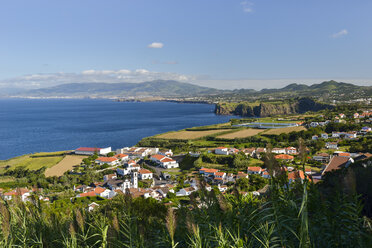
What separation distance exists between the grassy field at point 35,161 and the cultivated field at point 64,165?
1228 millimetres

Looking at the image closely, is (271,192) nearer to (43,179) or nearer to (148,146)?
(43,179)

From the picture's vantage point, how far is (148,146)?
53.9m

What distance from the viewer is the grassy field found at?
1630 inches

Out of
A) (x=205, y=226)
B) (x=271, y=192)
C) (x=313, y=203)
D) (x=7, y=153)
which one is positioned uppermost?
(x=271, y=192)

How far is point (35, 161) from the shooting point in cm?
4381

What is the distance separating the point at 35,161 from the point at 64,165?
631cm

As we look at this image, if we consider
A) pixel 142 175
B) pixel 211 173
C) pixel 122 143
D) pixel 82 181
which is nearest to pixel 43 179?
pixel 82 181

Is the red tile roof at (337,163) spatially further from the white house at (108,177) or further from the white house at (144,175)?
the white house at (108,177)

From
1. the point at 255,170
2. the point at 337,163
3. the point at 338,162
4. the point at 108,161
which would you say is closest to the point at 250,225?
the point at 337,163

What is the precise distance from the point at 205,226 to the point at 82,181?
32.0 m

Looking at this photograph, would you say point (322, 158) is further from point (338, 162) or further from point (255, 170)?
point (255, 170)

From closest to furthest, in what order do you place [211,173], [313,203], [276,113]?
1. [313,203]
2. [211,173]
3. [276,113]

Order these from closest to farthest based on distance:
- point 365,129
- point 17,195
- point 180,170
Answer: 1. point 17,195
2. point 180,170
3. point 365,129

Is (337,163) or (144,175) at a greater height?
(337,163)
